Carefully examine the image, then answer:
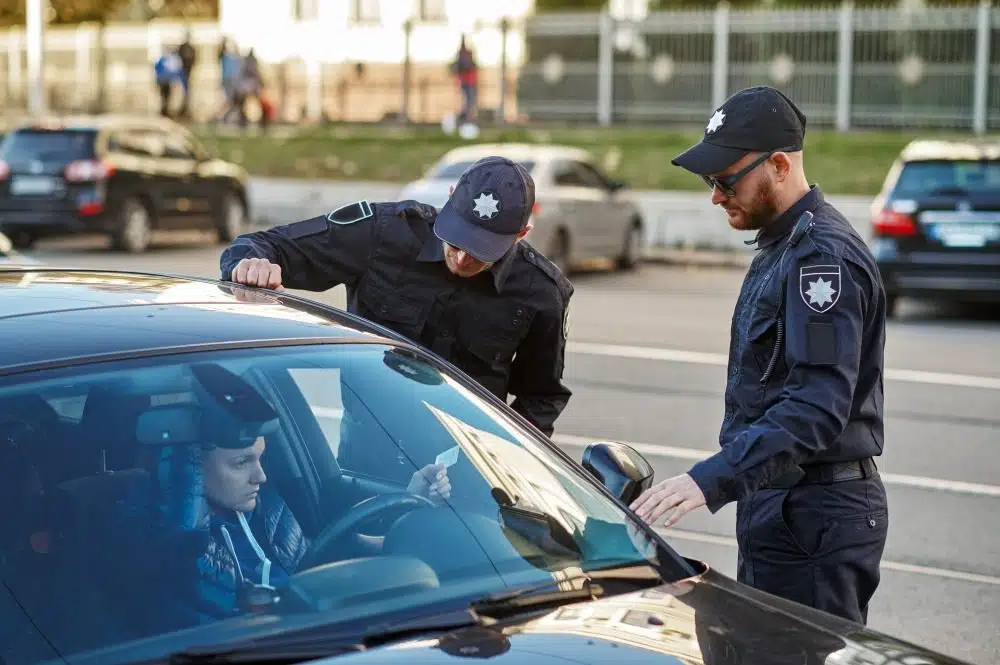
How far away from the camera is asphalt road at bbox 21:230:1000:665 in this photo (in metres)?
6.17

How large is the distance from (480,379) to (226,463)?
154 cm

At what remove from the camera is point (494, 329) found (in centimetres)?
447

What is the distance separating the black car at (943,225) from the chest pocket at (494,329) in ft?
33.6

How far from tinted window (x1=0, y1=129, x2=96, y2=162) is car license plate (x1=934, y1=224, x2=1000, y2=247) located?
33.2 ft

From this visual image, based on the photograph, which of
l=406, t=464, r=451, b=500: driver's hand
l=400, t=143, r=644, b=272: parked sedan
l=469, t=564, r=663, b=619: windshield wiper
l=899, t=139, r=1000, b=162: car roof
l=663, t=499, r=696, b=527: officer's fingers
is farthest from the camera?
l=400, t=143, r=644, b=272: parked sedan

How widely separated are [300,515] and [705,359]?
9.07 m

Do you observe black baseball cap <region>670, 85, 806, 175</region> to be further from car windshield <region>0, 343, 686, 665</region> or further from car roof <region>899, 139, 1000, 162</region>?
car roof <region>899, 139, 1000, 162</region>

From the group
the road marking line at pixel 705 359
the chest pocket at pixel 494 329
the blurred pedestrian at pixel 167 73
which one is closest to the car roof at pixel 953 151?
the road marking line at pixel 705 359

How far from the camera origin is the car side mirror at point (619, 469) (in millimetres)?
3502

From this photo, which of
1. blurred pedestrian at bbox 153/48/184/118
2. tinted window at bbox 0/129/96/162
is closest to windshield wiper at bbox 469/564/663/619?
tinted window at bbox 0/129/96/162

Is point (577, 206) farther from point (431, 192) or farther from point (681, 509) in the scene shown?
point (681, 509)

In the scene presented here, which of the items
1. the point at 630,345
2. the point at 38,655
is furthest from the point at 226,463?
the point at 630,345

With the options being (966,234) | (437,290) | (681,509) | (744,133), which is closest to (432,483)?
(681,509)

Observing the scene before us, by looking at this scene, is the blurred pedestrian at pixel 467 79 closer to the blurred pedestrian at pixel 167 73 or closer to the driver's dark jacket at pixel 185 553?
the blurred pedestrian at pixel 167 73
